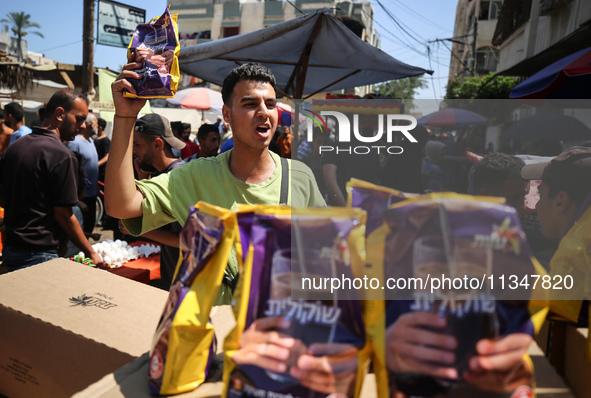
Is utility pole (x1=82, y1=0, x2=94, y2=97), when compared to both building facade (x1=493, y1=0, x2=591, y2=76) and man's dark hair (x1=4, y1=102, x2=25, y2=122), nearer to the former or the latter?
man's dark hair (x1=4, y1=102, x2=25, y2=122)

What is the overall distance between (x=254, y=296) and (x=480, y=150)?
0.67 metres

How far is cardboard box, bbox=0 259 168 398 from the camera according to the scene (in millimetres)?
1350

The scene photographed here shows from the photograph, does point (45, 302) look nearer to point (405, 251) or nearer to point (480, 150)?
point (405, 251)

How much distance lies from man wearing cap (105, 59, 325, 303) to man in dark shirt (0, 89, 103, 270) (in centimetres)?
150

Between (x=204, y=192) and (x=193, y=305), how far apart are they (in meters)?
0.77

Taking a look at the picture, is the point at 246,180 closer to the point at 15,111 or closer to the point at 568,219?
the point at 568,219

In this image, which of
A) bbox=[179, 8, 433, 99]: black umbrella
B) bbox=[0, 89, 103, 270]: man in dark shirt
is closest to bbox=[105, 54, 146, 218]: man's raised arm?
bbox=[0, 89, 103, 270]: man in dark shirt

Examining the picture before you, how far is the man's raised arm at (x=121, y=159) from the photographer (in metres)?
1.44

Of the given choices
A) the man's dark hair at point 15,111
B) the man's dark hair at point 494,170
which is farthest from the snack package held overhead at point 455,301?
the man's dark hair at point 15,111

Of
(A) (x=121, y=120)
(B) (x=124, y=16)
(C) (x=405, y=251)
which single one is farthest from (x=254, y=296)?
(B) (x=124, y=16)

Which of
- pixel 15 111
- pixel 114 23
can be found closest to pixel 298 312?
pixel 15 111

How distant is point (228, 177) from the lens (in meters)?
1.72

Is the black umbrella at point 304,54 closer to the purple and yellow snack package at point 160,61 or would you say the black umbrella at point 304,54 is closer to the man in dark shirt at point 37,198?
the man in dark shirt at point 37,198

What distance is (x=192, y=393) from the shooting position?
1.02 meters
